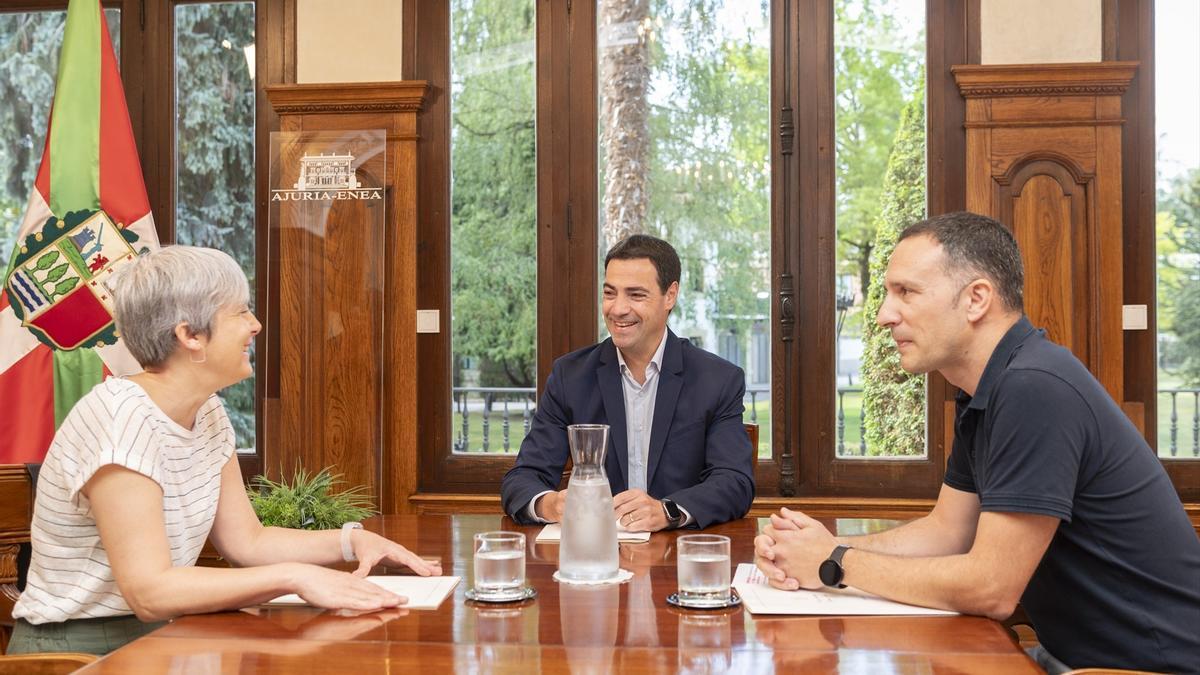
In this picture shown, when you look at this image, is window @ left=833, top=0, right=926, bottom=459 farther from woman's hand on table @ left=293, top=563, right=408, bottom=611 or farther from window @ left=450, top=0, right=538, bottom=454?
woman's hand on table @ left=293, top=563, right=408, bottom=611

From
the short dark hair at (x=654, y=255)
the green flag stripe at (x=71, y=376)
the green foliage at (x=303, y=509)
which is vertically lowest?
the green foliage at (x=303, y=509)

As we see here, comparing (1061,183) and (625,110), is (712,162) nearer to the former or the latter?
(625,110)

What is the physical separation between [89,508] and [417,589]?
52 centimetres

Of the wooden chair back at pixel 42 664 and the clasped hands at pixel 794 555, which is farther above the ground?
the clasped hands at pixel 794 555

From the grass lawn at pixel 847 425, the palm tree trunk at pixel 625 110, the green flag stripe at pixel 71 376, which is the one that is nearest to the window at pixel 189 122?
the green flag stripe at pixel 71 376

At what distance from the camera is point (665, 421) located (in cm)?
269

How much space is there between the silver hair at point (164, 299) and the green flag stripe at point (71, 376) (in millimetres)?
2327

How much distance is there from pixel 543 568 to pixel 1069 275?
2919 millimetres

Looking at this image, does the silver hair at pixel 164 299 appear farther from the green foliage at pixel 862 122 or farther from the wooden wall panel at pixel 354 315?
the green foliage at pixel 862 122

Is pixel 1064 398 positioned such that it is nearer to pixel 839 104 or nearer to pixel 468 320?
pixel 839 104

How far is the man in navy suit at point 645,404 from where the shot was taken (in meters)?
2.63

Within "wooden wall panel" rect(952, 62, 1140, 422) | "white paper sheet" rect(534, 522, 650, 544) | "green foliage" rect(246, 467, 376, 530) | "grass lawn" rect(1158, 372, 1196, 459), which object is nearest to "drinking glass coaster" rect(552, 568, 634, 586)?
"white paper sheet" rect(534, 522, 650, 544)

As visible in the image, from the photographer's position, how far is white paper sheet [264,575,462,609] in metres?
1.58

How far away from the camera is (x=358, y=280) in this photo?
166 inches
